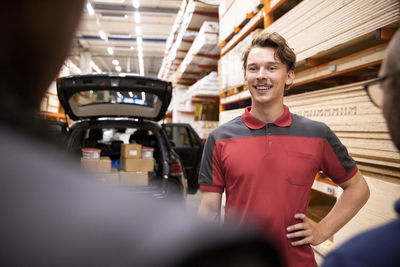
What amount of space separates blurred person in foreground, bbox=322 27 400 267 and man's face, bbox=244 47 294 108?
1.00 metres

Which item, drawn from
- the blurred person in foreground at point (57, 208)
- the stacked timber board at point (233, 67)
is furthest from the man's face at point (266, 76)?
the stacked timber board at point (233, 67)

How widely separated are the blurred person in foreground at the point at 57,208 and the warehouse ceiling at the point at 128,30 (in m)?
6.16

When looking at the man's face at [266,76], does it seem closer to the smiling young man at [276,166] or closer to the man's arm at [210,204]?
the smiling young man at [276,166]

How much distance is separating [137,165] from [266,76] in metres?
2.59

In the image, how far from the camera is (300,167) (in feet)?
4.96

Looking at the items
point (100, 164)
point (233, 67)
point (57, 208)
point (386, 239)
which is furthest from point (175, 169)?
point (57, 208)

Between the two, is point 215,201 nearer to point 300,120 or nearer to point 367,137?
point 300,120

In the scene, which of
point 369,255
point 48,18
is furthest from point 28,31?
point 369,255

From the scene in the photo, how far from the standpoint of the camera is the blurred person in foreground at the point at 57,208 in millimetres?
259

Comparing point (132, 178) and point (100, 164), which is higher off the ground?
point (100, 164)

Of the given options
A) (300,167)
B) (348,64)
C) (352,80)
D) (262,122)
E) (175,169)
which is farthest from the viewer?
(175,169)

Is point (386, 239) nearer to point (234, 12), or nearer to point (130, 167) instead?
point (130, 167)

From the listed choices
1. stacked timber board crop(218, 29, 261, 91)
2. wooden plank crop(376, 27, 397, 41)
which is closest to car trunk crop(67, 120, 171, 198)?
stacked timber board crop(218, 29, 261, 91)

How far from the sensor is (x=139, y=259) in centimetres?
26
